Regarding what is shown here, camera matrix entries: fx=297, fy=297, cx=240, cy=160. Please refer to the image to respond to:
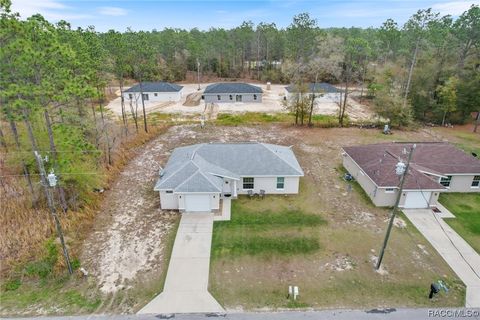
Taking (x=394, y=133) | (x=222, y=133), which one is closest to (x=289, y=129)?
(x=222, y=133)

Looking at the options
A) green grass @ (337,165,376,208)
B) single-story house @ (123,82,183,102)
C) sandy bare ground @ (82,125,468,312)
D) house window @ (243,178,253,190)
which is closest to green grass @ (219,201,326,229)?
sandy bare ground @ (82,125,468,312)

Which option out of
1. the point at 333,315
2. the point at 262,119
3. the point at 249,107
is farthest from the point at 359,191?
the point at 249,107

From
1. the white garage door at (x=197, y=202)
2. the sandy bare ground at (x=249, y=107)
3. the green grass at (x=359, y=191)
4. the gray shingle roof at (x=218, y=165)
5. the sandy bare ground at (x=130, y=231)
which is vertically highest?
the gray shingle roof at (x=218, y=165)

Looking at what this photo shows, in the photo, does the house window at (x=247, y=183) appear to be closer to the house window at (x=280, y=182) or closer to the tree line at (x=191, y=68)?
the house window at (x=280, y=182)

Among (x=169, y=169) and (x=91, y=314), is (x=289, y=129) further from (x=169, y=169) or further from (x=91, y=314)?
(x=91, y=314)

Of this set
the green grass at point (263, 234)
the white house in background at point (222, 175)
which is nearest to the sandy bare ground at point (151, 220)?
the green grass at point (263, 234)

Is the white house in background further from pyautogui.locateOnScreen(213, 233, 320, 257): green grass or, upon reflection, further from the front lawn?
pyautogui.locateOnScreen(213, 233, 320, 257): green grass
